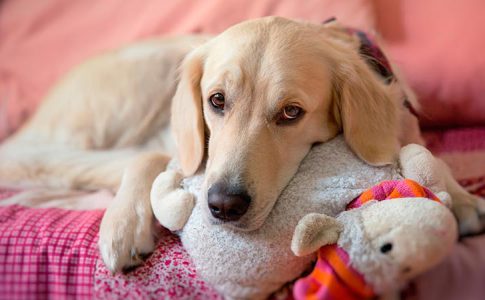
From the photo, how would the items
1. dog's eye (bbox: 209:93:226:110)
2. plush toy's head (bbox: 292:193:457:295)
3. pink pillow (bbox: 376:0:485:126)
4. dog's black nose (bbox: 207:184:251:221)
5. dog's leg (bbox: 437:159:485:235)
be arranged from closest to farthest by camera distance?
1. plush toy's head (bbox: 292:193:457:295)
2. dog's black nose (bbox: 207:184:251:221)
3. dog's leg (bbox: 437:159:485:235)
4. dog's eye (bbox: 209:93:226:110)
5. pink pillow (bbox: 376:0:485:126)

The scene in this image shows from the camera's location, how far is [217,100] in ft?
4.89

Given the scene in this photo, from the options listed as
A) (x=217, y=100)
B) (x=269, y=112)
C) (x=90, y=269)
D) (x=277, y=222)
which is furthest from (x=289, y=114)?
(x=90, y=269)

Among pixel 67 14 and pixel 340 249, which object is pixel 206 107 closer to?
pixel 340 249

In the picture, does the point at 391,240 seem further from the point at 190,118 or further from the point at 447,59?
the point at 447,59

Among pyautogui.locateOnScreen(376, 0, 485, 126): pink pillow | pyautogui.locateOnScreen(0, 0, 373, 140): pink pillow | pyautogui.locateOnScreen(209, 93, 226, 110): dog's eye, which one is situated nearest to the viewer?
pyautogui.locateOnScreen(209, 93, 226, 110): dog's eye

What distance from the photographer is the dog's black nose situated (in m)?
1.22

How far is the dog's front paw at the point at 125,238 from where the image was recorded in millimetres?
1370

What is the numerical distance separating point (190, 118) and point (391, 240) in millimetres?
854

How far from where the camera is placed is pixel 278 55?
141 cm

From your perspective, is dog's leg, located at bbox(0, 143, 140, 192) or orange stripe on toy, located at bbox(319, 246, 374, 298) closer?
orange stripe on toy, located at bbox(319, 246, 374, 298)

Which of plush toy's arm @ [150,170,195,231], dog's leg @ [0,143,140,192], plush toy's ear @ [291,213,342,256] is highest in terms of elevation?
plush toy's ear @ [291,213,342,256]

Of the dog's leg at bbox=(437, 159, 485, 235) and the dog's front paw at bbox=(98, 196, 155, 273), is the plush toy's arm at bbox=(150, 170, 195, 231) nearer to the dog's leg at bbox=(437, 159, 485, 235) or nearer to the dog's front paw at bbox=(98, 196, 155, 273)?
the dog's front paw at bbox=(98, 196, 155, 273)

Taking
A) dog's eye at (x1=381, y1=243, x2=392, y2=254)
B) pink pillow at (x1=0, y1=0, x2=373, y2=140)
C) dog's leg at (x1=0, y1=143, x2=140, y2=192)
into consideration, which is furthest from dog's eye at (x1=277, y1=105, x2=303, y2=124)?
pink pillow at (x1=0, y1=0, x2=373, y2=140)

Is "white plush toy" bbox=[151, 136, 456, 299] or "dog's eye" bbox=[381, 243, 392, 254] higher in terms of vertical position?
"dog's eye" bbox=[381, 243, 392, 254]
